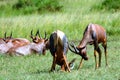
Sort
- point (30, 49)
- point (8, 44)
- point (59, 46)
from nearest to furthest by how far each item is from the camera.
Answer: point (59, 46)
point (30, 49)
point (8, 44)

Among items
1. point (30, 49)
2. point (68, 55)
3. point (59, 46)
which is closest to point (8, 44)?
point (30, 49)

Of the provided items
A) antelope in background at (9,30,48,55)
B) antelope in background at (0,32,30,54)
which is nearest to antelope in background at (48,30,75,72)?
antelope in background at (9,30,48,55)

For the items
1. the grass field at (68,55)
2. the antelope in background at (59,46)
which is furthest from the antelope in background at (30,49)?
the antelope in background at (59,46)

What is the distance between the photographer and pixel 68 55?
1512 cm

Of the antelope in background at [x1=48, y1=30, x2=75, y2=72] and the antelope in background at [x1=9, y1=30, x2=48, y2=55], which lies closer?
the antelope in background at [x1=48, y1=30, x2=75, y2=72]

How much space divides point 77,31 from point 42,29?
1805 millimetres

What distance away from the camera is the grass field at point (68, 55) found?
1008 cm

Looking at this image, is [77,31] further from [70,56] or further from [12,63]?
[12,63]

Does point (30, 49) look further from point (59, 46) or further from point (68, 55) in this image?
point (59, 46)

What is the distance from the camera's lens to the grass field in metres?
10.1

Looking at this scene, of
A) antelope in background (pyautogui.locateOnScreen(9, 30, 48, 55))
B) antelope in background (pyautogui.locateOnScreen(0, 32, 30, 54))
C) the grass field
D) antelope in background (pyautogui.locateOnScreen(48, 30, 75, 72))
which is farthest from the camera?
antelope in background (pyautogui.locateOnScreen(0, 32, 30, 54))

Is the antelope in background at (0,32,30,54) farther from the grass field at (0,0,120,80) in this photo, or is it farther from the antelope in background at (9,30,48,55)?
the grass field at (0,0,120,80)

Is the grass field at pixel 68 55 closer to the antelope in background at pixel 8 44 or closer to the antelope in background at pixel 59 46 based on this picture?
the antelope in background at pixel 59 46

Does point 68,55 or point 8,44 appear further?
point 8,44
